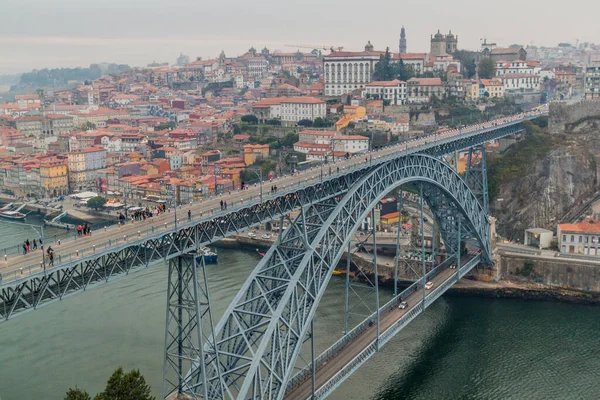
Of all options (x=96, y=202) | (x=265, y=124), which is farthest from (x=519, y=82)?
(x=96, y=202)

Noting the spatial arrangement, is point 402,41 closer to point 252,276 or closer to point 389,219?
point 389,219

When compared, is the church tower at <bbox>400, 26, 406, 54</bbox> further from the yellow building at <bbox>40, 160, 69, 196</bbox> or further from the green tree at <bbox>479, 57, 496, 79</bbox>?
the yellow building at <bbox>40, 160, 69, 196</bbox>

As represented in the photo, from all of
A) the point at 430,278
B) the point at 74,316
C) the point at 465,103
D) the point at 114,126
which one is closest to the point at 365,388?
the point at 430,278

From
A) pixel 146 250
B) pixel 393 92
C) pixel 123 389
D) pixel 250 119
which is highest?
pixel 393 92

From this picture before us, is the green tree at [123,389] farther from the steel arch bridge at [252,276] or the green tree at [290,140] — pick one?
the green tree at [290,140]

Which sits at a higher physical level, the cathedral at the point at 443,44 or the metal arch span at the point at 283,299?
the cathedral at the point at 443,44

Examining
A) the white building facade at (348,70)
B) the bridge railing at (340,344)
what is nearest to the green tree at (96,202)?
the white building facade at (348,70)
